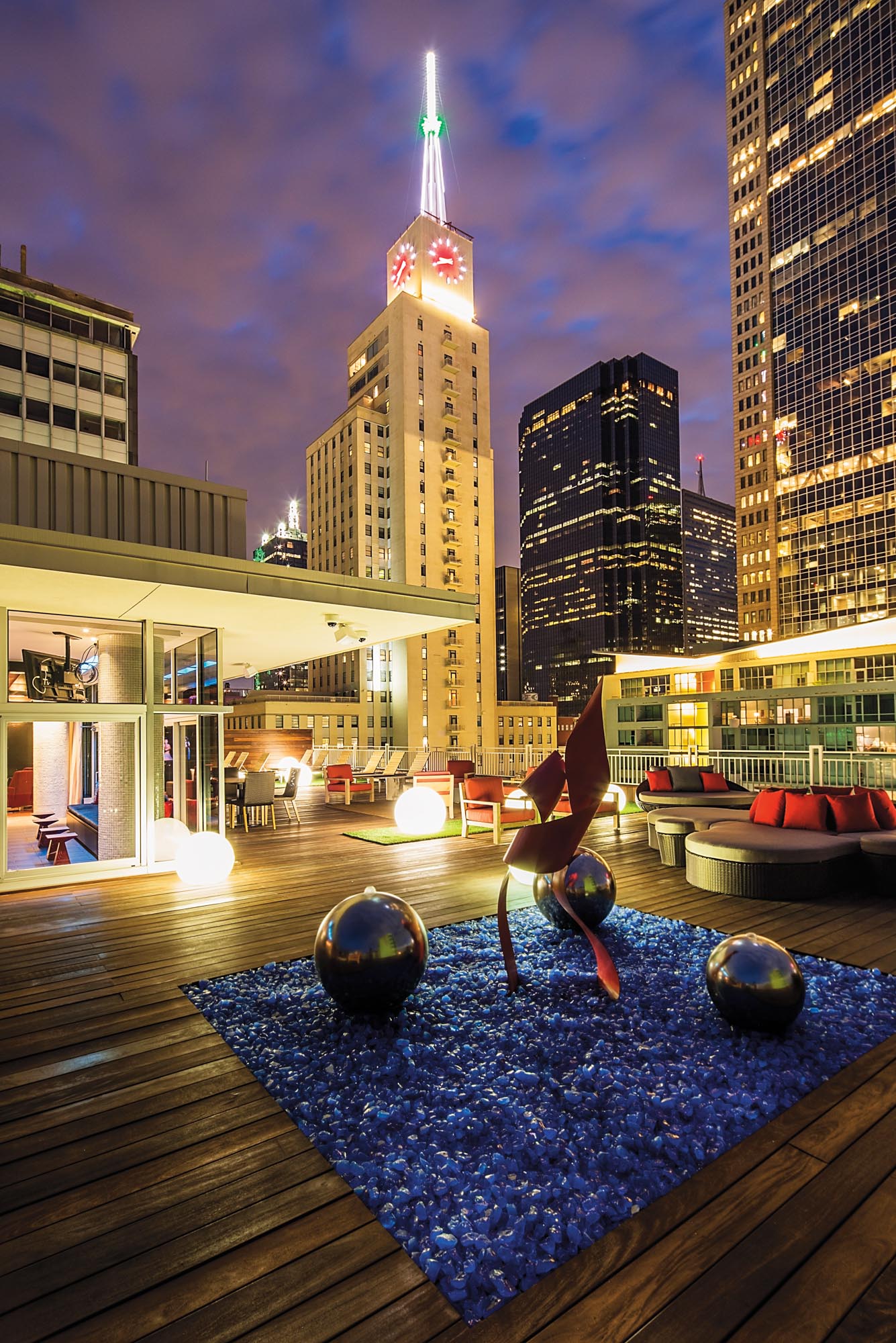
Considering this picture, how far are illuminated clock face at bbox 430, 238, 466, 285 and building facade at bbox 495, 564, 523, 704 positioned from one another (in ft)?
137

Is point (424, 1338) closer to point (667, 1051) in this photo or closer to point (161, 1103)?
point (161, 1103)

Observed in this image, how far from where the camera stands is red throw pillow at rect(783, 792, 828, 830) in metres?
6.69

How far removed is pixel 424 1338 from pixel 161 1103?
166cm

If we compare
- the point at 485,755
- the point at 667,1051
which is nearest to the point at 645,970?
the point at 667,1051

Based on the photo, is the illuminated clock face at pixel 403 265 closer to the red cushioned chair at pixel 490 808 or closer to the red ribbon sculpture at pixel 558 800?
the red cushioned chair at pixel 490 808

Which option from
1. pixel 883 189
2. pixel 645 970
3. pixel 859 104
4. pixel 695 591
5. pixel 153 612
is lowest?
pixel 645 970

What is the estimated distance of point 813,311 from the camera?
71500 millimetres

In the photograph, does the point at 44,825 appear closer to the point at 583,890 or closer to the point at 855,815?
the point at 583,890

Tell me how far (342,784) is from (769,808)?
9.38m

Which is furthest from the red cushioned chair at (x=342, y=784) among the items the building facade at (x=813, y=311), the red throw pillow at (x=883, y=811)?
the building facade at (x=813, y=311)

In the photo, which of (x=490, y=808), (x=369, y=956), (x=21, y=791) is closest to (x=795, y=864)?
(x=490, y=808)

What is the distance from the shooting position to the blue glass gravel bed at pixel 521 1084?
7.00ft

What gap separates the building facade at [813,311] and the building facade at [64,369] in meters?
63.1

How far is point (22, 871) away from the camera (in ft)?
22.9
